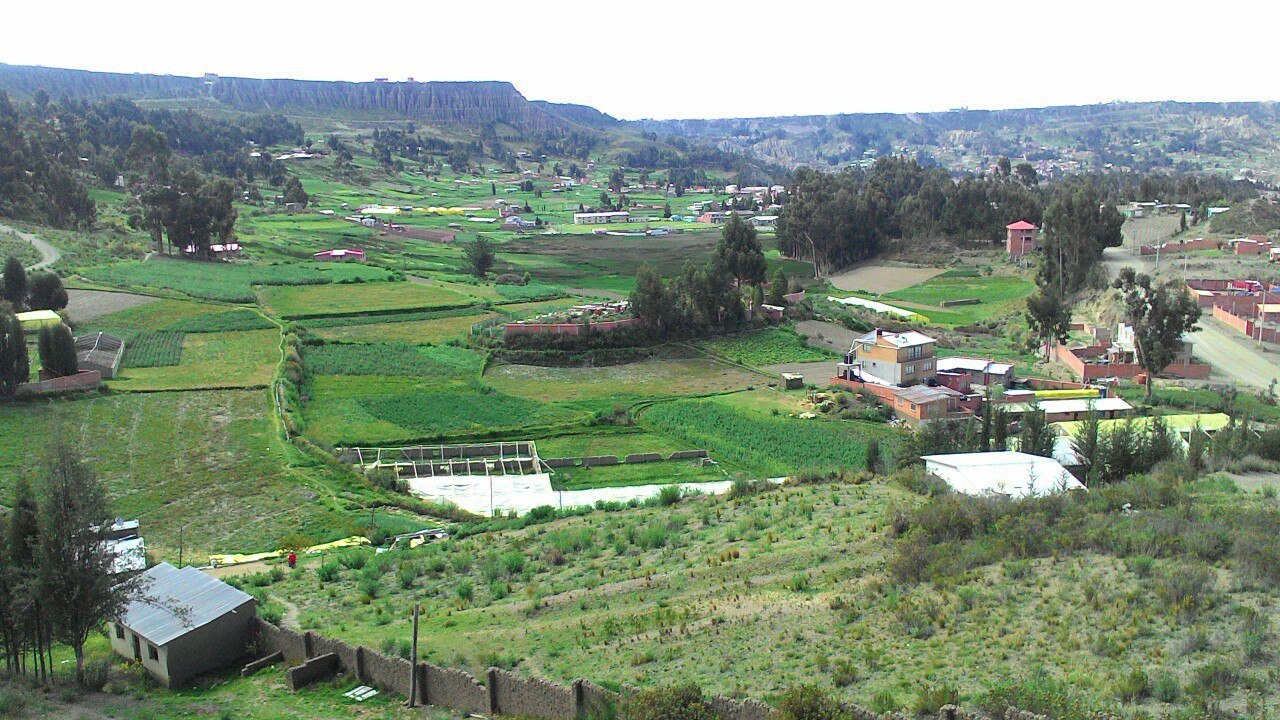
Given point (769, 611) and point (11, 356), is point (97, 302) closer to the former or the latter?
point (11, 356)

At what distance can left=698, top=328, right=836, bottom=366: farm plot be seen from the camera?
144ft

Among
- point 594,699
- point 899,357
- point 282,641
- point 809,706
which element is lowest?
point 899,357

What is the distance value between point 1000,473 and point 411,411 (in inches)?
745

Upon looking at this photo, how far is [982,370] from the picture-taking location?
38.7 meters

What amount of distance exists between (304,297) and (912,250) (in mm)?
42358

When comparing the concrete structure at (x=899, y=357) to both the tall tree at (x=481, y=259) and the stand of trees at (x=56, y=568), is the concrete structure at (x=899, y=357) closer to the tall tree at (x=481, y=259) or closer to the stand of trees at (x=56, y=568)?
the stand of trees at (x=56, y=568)

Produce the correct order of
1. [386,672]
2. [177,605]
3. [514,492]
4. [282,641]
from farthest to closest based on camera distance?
[514,492] < [177,605] < [282,641] < [386,672]

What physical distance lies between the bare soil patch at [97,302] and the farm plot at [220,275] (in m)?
2.07

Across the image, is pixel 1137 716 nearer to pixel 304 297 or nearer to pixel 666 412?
pixel 666 412

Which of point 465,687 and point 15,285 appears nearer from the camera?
point 465,687

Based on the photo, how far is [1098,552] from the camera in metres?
14.4

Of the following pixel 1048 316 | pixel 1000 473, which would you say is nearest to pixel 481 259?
pixel 1048 316

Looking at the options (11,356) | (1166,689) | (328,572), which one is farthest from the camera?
(11,356)

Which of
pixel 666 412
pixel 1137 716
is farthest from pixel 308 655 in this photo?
pixel 666 412
